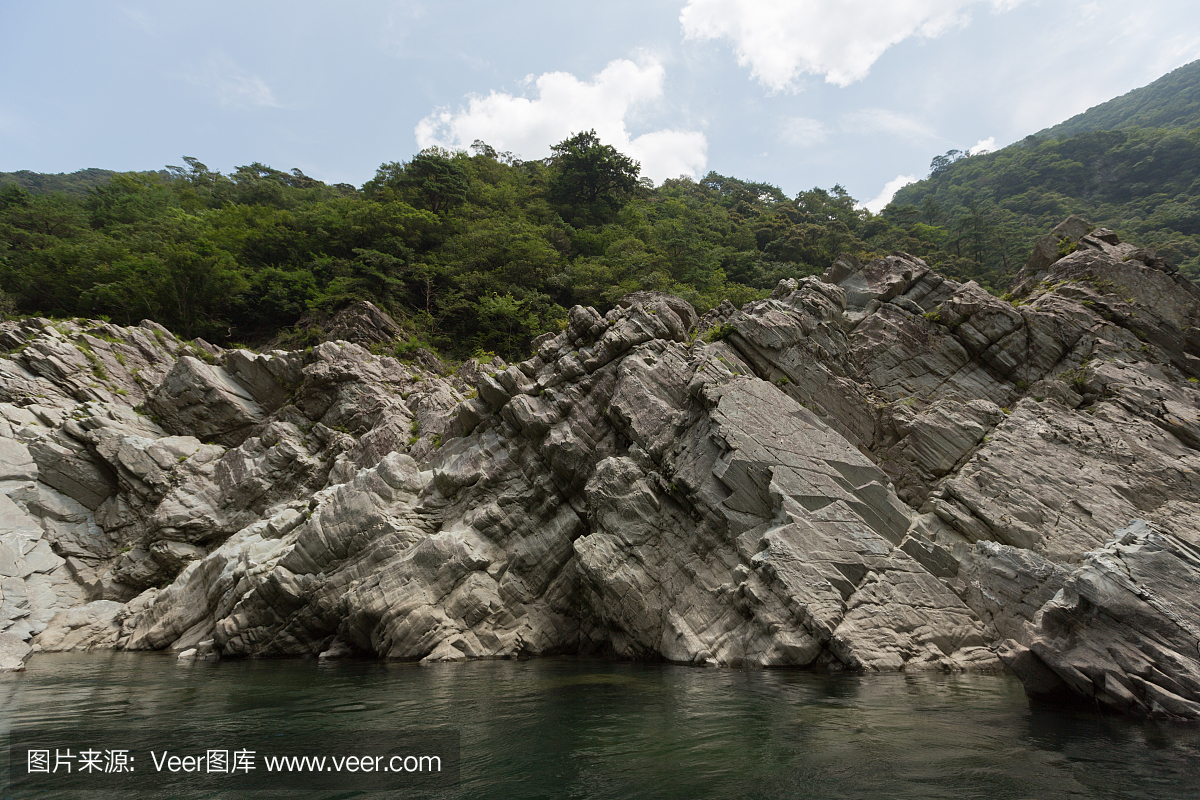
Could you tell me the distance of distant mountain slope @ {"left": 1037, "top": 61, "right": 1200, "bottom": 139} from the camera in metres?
120

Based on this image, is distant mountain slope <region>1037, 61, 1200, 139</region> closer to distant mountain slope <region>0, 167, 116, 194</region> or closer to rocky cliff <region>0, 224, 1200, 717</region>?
rocky cliff <region>0, 224, 1200, 717</region>

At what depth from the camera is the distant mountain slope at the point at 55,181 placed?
106 m

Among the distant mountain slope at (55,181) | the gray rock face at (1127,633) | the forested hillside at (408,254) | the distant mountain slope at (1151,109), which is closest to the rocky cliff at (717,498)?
the gray rock face at (1127,633)

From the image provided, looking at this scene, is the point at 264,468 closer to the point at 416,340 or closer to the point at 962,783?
the point at 416,340

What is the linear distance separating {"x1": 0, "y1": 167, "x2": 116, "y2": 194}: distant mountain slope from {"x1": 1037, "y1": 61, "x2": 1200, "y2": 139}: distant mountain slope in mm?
204064

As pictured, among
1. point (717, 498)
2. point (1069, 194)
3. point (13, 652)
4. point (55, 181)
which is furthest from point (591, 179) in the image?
point (55, 181)

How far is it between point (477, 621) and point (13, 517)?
23162mm

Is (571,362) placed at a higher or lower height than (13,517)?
higher

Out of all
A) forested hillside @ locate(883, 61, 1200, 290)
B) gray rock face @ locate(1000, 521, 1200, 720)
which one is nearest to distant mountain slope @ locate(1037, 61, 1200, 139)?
forested hillside @ locate(883, 61, 1200, 290)

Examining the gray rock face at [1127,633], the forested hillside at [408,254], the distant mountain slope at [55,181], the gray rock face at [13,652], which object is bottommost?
the gray rock face at [13,652]

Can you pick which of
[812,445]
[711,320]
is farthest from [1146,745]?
[711,320]

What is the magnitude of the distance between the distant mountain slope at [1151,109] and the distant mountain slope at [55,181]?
20406 cm

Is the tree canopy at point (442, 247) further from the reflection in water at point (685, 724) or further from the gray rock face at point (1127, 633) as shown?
the gray rock face at point (1127, 633)

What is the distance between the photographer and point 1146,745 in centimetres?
846
